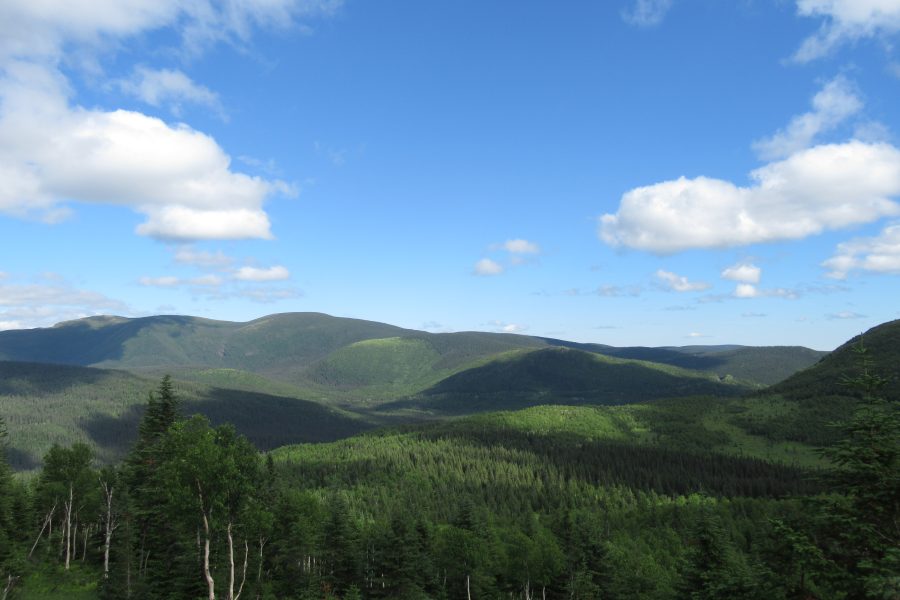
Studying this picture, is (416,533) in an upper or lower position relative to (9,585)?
lower

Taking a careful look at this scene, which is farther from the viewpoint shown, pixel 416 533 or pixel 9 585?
pixel 416 533

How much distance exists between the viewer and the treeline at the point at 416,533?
19.0 meters

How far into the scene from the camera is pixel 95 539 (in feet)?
239

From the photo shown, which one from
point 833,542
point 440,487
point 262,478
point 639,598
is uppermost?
point 833,542

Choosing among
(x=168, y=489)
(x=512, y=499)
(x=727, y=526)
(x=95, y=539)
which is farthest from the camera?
(x=512, y=499)

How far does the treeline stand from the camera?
1905 cm

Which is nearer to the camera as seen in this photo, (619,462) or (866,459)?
(866,459)

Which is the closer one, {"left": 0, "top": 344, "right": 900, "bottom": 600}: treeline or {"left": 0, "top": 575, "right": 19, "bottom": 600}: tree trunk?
{"left": 0, "top": 344, "right": 900, "bottom": 600}: treeline

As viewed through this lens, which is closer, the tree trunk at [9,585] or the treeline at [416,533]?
the treeline at [416,533]

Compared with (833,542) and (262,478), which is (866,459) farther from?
(262,478)

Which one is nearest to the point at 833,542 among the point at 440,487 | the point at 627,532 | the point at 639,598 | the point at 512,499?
the point at 639,598

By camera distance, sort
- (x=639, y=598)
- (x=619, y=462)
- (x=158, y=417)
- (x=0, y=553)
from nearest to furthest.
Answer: (x=0, y=553), (x=158, y=417), (x=639, y=598), (x=619, y=462)

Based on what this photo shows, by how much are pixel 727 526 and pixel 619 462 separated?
246ft

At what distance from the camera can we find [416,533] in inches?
2921
